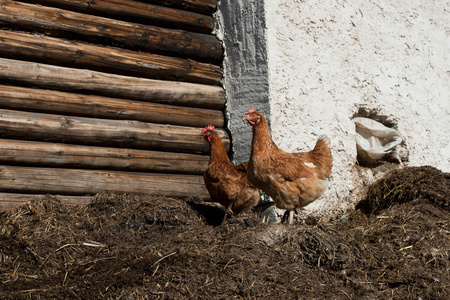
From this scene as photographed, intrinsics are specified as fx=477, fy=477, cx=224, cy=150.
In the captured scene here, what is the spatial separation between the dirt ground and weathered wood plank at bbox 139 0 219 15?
2501 mm

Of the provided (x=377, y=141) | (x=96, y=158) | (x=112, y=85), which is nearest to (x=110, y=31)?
(x=112, y=85)

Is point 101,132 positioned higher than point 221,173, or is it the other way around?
point 101,132

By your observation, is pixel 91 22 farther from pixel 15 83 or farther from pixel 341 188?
pixel 341 188

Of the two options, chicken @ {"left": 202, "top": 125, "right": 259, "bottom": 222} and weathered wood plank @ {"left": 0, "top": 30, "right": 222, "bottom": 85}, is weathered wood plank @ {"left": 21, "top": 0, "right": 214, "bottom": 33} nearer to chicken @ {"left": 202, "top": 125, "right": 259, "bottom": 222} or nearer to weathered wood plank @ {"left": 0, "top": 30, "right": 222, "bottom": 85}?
weathered wood plank @ {"left": 0, "top": 30, "right": 222, "bottom": 85}

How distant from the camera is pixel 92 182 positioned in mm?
5188

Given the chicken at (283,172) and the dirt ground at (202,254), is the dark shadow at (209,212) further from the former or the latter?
the chicken at (283,172)

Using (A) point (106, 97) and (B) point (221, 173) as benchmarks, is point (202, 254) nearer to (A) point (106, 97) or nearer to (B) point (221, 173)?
(B) point (221, 173)

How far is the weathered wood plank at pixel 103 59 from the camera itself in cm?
493

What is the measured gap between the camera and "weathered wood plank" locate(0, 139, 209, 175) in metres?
4.81

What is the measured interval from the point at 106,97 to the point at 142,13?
115cm

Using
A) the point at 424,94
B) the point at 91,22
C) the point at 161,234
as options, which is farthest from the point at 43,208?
the point at 424,94

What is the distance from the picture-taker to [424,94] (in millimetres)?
6965

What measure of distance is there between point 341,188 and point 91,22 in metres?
3.66

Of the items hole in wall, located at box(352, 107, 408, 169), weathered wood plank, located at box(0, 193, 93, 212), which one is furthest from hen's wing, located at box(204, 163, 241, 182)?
hole in wall, located at box(352, 107, 408, 169)
